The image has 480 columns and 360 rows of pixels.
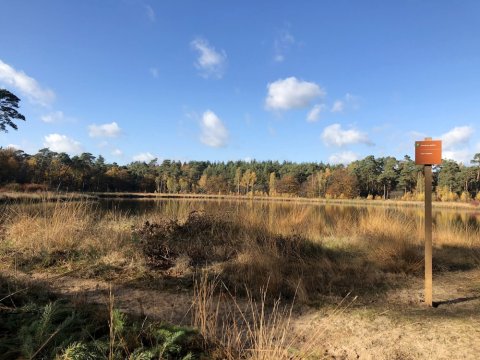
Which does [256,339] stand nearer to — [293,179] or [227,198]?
[227,198]

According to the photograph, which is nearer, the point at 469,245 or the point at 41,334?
the point at 41,334

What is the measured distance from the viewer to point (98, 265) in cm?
556

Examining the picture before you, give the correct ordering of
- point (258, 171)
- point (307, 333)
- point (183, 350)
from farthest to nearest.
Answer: point (258, 171), point (307, 333), point (183, 350)

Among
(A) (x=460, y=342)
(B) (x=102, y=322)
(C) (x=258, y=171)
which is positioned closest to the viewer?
(B) (x=102, y=322)

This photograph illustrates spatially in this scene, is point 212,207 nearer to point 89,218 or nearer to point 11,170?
point 89,218

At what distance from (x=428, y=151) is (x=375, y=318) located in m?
1.93

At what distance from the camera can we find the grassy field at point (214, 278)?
261 centimetres

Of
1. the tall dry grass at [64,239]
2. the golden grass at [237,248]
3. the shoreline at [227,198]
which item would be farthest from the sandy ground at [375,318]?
the shoreline at [227,198]

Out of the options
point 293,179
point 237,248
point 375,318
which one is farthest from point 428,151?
point 293,179

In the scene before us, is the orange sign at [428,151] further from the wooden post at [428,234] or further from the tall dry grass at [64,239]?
the tall dry grass at [64,239]

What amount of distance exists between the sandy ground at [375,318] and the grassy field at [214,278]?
0.02 meters

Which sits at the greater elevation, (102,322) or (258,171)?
(258,171)

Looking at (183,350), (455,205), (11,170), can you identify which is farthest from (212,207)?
(11,170)

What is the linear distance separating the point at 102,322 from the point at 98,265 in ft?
9.78
